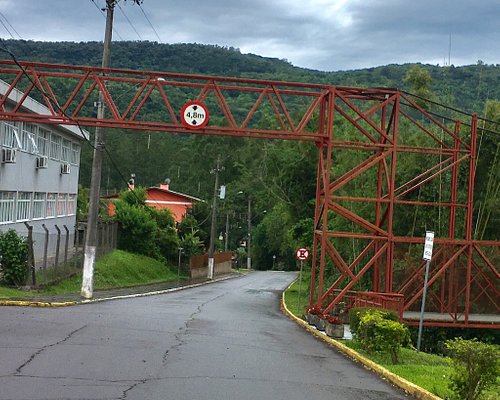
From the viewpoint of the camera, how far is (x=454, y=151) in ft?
74.7

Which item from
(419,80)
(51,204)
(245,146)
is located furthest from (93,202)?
(245,146)

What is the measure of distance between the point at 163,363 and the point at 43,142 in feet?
103

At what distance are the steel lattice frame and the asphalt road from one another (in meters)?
5.42

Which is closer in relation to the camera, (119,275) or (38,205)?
(38,205)

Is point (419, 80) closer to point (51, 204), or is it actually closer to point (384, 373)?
point (51, 204)

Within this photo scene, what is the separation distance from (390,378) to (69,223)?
136 feet

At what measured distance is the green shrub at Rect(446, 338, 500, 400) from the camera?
30.6 feet

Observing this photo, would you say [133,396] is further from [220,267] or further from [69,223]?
[220,267]

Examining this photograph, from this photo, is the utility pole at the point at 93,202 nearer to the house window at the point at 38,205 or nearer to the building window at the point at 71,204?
the house window at the point at 38,205

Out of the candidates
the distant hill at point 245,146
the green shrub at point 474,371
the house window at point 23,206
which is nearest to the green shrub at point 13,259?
the distant hill at point 245,146

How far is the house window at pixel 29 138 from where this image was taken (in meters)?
36.0

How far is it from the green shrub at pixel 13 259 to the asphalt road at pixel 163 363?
25.2ft

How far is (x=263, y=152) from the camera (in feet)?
169

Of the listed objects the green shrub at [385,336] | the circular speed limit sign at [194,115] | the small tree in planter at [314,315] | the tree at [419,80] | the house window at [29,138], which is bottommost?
the small tree in planter at [314,315]
